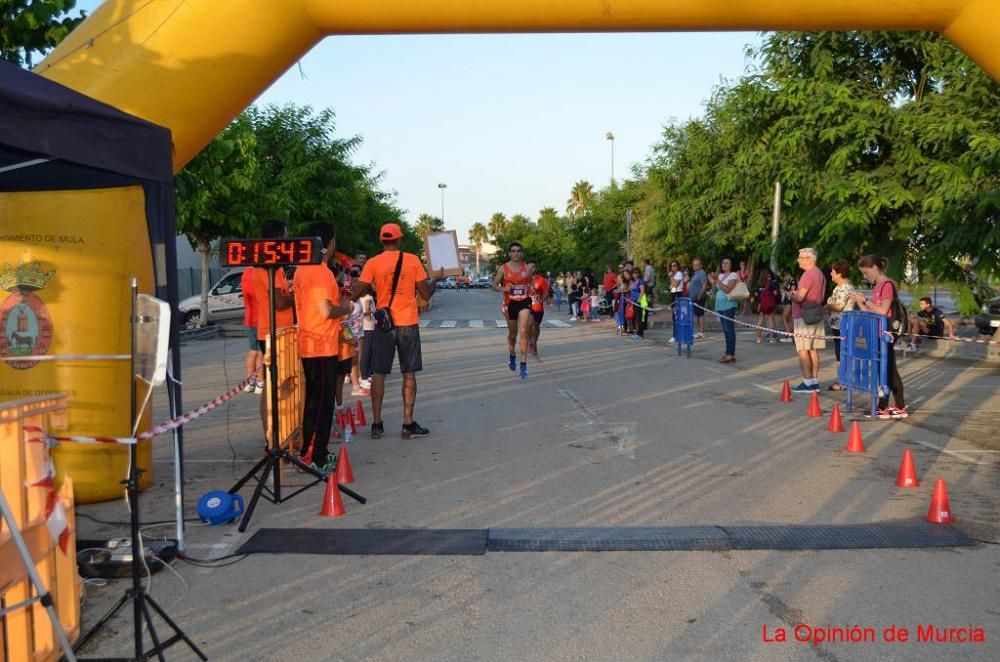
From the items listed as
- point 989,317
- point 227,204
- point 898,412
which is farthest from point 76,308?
point 227,204

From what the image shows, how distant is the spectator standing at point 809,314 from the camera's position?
500 inches

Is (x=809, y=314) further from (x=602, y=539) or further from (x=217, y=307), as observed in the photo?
(x=217, y=307)

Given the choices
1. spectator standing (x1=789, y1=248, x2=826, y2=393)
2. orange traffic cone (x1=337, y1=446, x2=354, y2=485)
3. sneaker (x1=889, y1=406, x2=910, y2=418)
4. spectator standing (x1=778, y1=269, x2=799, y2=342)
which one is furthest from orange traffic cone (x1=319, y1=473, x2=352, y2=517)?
spectator standing (x1=778, y1=269, x2=799, y2=342)

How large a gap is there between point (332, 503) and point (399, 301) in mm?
3163

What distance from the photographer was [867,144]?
21047 millimetres

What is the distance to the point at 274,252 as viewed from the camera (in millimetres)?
6586

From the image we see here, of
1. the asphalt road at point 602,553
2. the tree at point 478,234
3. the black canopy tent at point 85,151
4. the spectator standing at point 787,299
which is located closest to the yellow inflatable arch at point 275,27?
the black canopy tent at point 85,151

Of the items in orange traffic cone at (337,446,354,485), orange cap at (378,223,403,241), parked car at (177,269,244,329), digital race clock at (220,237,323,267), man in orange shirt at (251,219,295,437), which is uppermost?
orange cap at (378,223,403,241)

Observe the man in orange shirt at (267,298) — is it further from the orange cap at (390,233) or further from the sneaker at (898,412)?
the sneaker at (898,412)

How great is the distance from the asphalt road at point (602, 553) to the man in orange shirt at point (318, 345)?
57 centimetres

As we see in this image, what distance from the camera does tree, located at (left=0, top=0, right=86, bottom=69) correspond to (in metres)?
7.67

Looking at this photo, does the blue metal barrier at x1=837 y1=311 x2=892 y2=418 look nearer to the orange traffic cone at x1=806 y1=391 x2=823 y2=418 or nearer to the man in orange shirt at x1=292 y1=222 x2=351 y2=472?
the orange traffic cone at x1=806 y1=391 x2=823 y2=418

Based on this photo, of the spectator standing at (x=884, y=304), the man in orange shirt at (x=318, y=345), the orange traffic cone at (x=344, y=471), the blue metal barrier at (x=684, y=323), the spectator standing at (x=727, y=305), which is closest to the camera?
the orange traffic cone at (x=344, y=471)

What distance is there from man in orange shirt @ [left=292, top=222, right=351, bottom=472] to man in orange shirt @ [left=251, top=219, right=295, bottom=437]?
0.15 metres
